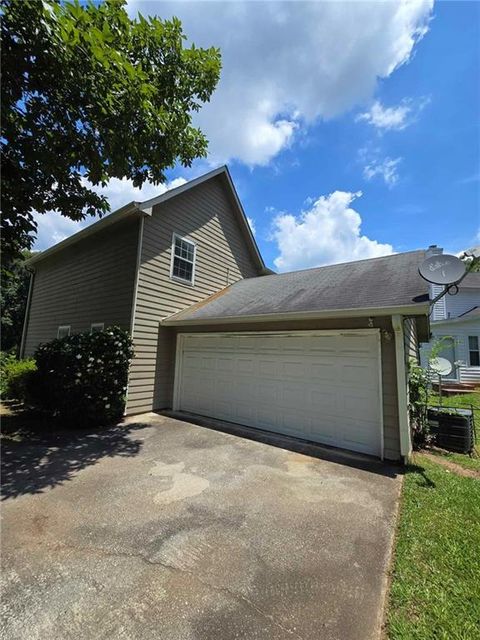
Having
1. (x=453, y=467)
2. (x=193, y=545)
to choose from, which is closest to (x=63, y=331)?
(x=193, y=545)

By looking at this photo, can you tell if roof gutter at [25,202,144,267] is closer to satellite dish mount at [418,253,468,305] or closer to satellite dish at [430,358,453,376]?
satellite dish mount at [418,253,468,305]

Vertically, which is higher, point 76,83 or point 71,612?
point 76,83

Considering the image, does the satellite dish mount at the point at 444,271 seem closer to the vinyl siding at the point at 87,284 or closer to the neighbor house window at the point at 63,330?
the vinyl siding at the point at 87,284

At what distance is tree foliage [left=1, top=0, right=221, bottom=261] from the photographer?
417cm

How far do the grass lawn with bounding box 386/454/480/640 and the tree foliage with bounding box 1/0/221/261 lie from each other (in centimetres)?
692

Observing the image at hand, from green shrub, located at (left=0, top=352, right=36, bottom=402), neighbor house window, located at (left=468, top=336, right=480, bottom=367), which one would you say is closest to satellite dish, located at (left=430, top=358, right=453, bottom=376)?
neighbor house window, located at (left=468, top=336, right=480, bottom=367)

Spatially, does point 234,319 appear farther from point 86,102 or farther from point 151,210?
point 86,102

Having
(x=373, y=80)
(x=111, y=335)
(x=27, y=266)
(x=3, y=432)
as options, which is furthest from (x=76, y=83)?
(x=27, y=266)

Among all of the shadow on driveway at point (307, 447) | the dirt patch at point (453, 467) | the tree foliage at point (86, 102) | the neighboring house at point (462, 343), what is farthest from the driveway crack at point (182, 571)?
the neighboring house at point (462, 343)

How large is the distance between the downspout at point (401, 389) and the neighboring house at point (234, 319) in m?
0.02

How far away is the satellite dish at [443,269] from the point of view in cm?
494

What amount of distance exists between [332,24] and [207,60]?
8.34 ft

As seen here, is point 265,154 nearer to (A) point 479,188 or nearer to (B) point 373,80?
(B) point 373,80

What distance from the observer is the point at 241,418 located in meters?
7.36
